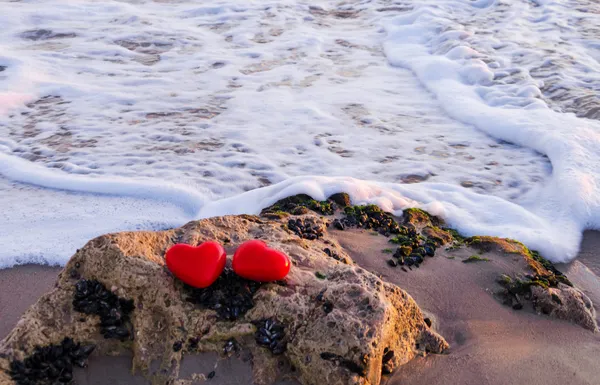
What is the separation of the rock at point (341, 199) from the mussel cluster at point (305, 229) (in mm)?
658

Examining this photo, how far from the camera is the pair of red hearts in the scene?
2.54 metres

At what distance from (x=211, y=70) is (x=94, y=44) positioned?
2029 mm

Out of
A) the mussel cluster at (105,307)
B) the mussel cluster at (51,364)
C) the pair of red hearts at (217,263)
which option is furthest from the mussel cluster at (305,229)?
the mussel cluster at (51,364)

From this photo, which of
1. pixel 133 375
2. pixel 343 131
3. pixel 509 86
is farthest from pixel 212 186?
pixel 509 86

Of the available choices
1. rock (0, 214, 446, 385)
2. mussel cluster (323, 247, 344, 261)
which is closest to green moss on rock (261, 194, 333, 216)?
mussel cluster (323, 247, 344, 261)

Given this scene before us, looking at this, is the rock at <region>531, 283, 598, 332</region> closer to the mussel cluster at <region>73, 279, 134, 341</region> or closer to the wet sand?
the wet sand

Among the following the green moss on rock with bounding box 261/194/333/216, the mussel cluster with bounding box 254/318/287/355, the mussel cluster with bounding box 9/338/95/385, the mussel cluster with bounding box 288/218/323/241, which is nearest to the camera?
the mussel cluster with bounding box 9/338/95/385

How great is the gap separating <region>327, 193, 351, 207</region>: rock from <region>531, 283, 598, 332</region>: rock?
1.42 m

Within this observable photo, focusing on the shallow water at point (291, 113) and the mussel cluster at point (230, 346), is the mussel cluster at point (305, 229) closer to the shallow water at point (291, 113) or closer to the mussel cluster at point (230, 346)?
the shallow water at point (291, 113)

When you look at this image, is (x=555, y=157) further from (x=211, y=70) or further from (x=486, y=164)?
(x=211, y=70)

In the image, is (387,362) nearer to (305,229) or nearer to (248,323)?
(248,323)

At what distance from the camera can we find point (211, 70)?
7637 mm

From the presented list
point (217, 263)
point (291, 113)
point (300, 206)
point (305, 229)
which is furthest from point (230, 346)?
point (291, 113)

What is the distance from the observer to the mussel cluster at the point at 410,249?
3.43 m
